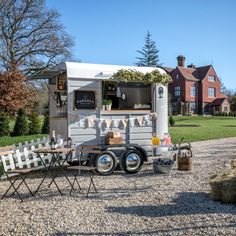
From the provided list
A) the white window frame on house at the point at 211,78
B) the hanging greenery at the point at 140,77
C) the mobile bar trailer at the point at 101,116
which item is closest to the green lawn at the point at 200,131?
the mobile bar trailer at the point at 101,116

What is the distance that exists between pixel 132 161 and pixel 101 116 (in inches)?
57.7

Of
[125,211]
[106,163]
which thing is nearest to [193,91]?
[106,163]

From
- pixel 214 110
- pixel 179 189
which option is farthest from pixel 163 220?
pixel 214 110

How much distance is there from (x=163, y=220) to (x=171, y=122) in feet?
85.3

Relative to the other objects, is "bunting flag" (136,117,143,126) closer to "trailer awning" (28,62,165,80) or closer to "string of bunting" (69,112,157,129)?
"string of bunting" (69,112,157,129)

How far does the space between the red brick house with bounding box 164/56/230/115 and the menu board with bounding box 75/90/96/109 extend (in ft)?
165

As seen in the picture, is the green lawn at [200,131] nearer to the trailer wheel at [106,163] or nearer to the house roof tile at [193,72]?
the trailer wheel at [106,163]

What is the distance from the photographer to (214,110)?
6431 cm

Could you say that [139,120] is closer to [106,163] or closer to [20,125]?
[106,163]

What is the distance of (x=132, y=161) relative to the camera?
941 centimetres

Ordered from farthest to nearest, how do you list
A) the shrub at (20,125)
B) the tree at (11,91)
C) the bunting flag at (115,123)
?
the shrub at (20,125), the tree at (11,91), the bunting flag at (115,123)

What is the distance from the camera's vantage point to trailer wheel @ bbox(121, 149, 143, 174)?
30.5 ft

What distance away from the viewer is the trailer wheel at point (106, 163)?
29.6 ft

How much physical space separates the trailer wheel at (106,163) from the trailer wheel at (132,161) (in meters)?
0.27
